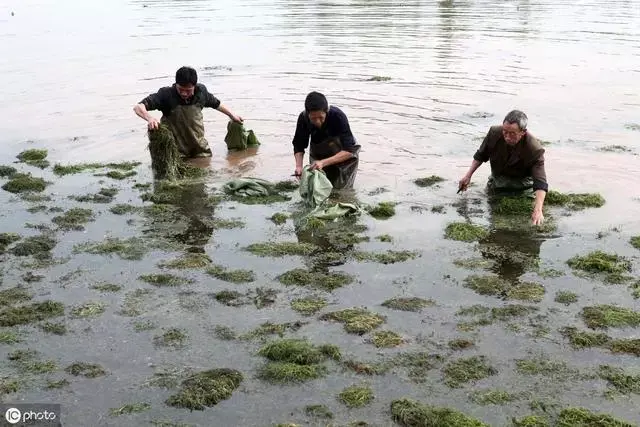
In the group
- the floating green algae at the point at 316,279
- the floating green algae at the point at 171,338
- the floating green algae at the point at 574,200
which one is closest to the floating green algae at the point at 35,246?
the floating green algae at the point at 171,338

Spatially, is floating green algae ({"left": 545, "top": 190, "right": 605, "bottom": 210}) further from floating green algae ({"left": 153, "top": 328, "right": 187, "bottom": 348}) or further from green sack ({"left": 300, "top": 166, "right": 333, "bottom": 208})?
floating green algae ({"left": 153, "top": 328, "right": 187, "bottom": 348})

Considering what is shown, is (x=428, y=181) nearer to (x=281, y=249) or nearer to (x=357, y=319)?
(x=281, y=249)

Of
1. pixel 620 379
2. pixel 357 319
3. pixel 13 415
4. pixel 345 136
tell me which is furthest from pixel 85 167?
pixel 620 379

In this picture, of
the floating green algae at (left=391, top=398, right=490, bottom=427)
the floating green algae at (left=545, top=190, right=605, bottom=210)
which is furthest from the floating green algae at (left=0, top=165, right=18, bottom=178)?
the floating green algae at (left=391, top=398, right=490, bottom=427)

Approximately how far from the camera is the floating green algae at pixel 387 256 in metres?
8.09

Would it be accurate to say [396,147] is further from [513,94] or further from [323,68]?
[323,68]

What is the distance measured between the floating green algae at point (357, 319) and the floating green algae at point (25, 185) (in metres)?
5.94

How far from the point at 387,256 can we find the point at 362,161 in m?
4.26

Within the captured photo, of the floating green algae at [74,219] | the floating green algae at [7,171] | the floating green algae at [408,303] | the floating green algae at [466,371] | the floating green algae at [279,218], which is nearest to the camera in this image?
the floating green algae at [466,371]

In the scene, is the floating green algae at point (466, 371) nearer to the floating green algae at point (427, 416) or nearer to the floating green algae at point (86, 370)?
the floating green algae at point (427, 416)

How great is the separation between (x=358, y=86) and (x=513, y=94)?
3.79 m

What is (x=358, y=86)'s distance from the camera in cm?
1784

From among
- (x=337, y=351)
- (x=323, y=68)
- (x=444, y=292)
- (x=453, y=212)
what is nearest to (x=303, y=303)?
(x=337, y=351)

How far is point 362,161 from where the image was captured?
12203 millimetres
